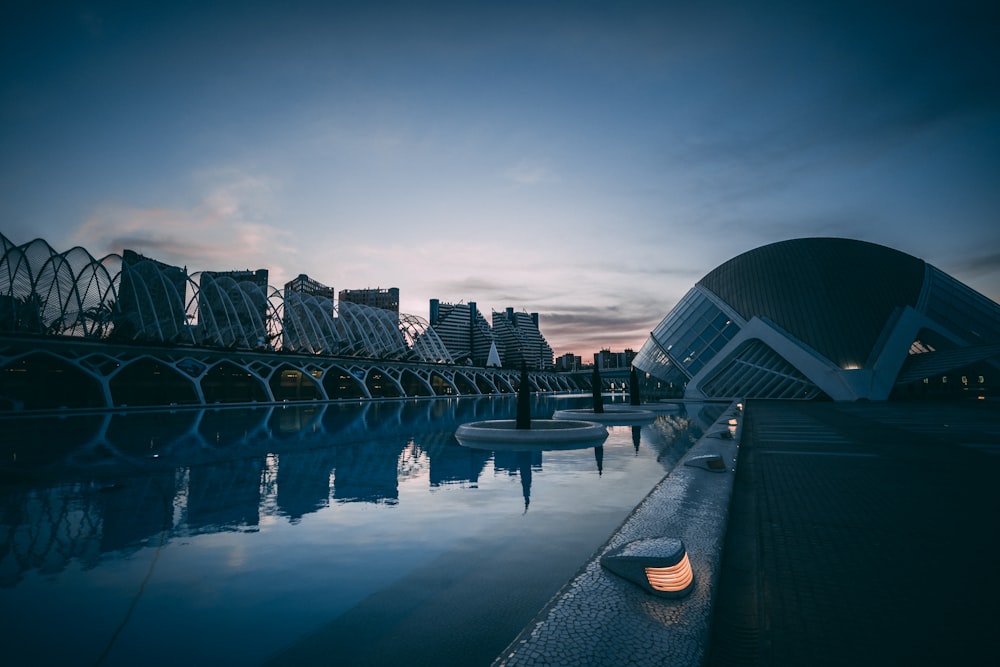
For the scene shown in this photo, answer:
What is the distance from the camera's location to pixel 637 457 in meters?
13.9

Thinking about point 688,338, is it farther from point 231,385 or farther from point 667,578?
Answer: point 667,578

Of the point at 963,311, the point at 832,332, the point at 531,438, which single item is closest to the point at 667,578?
the point at 531,438

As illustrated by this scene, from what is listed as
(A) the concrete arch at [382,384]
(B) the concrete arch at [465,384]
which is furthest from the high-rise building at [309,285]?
(A) the concrete arch at [382,384]

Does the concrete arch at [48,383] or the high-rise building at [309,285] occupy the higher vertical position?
the high-rise building at [309,285]

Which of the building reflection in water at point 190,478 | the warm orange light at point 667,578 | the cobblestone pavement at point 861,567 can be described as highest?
the warm orange light at point 667,578

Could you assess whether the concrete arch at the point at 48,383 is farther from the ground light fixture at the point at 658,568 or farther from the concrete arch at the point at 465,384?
the concrete arch at the point at 465,384

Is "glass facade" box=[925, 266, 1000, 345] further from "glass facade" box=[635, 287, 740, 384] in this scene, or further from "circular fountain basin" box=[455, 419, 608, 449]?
"circular fountain basin" box=[455, 419, 608, 449]

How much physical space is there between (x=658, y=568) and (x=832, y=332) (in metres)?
52.4

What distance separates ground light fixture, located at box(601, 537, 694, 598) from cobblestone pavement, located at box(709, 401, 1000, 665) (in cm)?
38

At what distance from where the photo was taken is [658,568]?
3.92 meters

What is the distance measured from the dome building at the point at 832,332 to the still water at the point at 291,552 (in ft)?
126

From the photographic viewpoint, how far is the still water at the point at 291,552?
13.5ft

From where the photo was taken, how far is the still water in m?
A: 4.12

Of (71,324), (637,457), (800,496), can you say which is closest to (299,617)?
(800,496)
